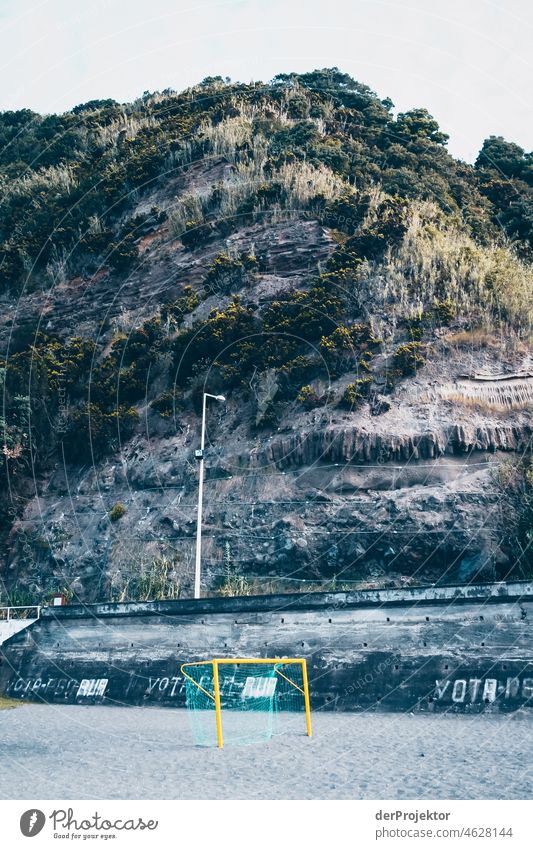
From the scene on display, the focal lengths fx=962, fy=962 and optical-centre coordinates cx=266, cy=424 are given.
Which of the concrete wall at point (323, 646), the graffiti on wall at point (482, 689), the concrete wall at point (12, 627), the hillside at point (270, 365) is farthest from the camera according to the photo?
the hillside at point (270, 365)

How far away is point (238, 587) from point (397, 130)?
4698cm

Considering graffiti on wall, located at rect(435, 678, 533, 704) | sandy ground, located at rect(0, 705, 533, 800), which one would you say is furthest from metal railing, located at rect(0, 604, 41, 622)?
graffiti on wall, located at rect(435, 678, 533, 704)

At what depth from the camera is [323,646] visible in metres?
28.7

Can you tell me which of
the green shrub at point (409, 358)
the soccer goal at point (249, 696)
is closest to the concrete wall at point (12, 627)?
the soccer goal at point (249, 696)

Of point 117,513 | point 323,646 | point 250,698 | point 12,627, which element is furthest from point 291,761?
point 117,513

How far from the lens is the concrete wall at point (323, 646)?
25.6 meters

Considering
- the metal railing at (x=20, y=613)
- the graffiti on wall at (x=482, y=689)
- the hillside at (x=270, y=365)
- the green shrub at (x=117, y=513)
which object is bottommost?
the metal railing at (x=20, y=613)

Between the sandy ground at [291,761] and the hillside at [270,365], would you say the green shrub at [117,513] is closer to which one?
the hillside at [270,365]

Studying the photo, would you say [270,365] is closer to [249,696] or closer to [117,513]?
[117,513]

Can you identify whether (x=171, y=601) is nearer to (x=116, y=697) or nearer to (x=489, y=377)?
(x=116, y=697)

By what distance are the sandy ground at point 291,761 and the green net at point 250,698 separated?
63 centimetres

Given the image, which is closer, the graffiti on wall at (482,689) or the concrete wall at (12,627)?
the graffiti on wall at (482,689)

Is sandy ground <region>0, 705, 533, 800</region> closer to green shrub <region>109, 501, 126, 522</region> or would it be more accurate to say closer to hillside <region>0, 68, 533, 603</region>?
hillside <region>0, 68, 533, 603</region>

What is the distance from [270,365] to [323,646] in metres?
20.5
